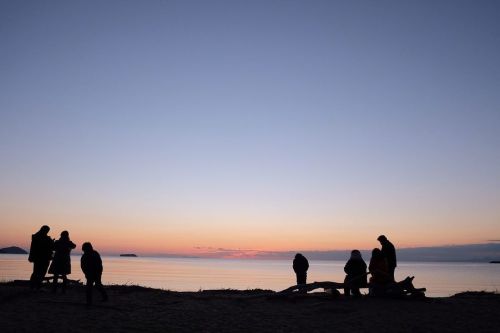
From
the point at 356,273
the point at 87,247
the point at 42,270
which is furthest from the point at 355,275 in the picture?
the point at 42,270

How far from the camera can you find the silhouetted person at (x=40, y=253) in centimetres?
1720

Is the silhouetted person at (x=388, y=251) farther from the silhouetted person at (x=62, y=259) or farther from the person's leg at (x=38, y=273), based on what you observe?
the person's leg at (x=38, y=273)

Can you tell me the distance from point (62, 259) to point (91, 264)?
2.11 m

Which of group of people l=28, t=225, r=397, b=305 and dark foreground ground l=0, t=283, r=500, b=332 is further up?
group of people l=28, t=225, r=397, b=305

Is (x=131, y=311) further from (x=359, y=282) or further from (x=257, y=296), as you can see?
(x=359, y=282)

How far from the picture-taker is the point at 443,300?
18250mm

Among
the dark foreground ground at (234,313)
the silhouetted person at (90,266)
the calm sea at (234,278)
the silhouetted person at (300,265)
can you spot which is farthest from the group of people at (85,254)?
the calm sea at (234,278)

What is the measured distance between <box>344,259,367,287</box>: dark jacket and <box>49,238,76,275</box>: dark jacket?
10.9 m

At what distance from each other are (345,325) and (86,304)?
27.8 feet

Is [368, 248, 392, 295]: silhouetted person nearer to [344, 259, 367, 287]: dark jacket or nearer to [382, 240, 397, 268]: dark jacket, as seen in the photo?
[344, 259, 367, 287]: dark jacket

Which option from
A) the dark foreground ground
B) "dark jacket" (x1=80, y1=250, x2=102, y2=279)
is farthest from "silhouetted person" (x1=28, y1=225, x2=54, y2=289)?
"dark jacket" (x1=80, y1=250, x2=102, y2=279)

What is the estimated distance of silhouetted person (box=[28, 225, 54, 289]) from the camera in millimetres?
17203

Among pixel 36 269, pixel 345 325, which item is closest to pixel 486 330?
pixel 345 325

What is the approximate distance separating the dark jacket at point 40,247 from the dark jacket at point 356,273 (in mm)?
11750
